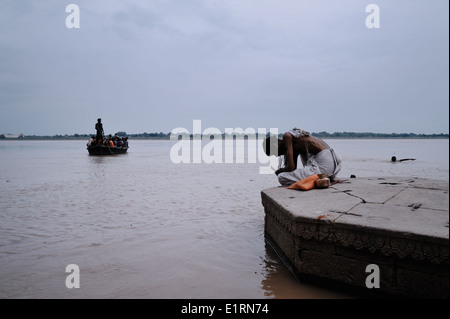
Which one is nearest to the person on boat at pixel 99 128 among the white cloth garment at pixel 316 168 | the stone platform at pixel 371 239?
the white cloth garment at pixel 316 168

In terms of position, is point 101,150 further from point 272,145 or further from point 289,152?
point 289,152

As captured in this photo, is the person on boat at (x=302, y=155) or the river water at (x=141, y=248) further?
the person on boat at (x=302, y=155)

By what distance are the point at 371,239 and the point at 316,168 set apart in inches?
107

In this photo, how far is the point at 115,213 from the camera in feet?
22.9

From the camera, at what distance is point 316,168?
18.1 feet

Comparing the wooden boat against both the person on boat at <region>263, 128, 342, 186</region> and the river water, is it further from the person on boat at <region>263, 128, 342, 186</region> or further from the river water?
the person on boat at <region>263, 128, 342, 186</region>

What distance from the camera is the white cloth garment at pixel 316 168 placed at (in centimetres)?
538

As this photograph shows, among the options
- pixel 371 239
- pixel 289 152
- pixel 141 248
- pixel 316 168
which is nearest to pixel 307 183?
pixel 316 168

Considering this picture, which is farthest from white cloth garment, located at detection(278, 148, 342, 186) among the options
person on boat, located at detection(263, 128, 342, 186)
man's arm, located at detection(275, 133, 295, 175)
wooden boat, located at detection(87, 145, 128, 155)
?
wooden boat, located at detection(87, 145, 128, 155)

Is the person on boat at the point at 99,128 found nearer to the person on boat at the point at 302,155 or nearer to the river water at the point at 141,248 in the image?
the river water at the point at 141,248

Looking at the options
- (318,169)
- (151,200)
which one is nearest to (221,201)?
(151,200)

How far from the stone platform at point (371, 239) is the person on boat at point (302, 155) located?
124 centimetres

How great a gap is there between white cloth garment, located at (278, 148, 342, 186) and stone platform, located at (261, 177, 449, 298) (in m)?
1.16
